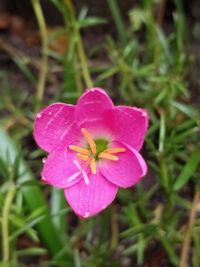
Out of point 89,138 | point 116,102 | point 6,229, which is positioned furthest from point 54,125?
point 116,102

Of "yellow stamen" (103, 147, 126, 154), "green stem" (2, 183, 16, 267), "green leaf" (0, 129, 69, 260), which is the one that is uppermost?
"yellow stamen" (103, 147, 126, 154)

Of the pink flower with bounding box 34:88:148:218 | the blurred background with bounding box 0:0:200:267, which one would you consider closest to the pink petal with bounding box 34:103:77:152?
the pink flower with bounding box 34:88:148:218

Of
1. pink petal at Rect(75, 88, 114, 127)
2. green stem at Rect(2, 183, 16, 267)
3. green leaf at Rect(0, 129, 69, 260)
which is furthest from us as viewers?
green leaf at Rect(0, 129, 69, 260)

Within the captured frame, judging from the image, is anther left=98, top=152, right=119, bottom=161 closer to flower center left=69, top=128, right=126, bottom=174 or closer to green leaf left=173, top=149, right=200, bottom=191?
flower center left=69, top=128, right=126, bottom=174

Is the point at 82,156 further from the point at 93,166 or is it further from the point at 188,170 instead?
the point at 188,170

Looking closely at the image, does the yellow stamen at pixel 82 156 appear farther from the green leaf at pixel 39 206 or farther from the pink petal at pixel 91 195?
the green leaf at pixel 39 206

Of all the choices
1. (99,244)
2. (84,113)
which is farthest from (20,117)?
(84,113)

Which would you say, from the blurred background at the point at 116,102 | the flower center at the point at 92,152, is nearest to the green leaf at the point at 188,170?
the blurred background at the point at 116,102
